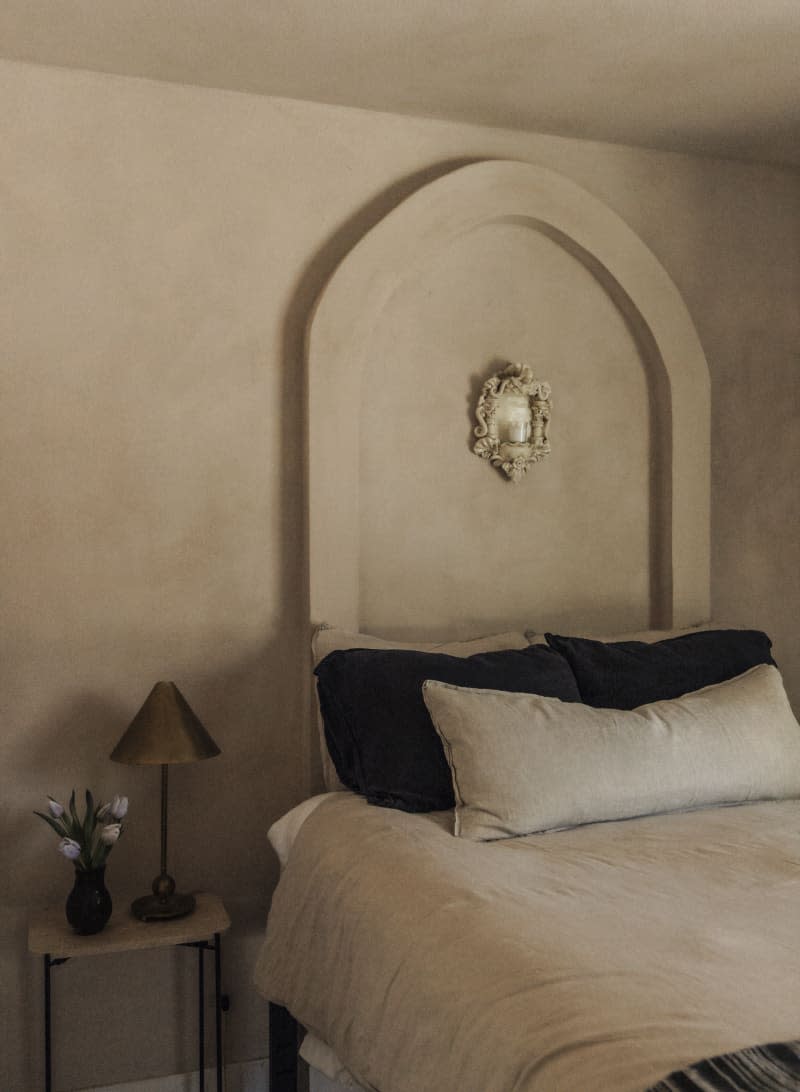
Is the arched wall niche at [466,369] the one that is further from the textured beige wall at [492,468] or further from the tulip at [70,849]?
the tulip at [70,849]

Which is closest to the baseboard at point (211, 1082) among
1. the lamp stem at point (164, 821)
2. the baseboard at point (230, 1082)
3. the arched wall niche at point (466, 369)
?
the baseboard at point (230, 1082)

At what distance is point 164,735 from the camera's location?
8.43ft

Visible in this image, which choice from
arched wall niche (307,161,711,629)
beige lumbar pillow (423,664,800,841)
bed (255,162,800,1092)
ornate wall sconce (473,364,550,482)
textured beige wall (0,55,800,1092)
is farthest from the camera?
ornate wall sconce (473,364,550,482)

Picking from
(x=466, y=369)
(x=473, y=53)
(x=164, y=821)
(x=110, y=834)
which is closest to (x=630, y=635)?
(x=466, y=369)

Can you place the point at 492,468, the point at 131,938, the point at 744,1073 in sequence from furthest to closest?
the point at 492,468
the point at 131,938
the point at 744,1073

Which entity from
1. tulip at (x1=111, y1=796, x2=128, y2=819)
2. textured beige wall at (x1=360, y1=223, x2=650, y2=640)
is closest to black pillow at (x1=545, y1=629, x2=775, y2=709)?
textured beige wall at (x1=360, y1=223, x2=650, y2=640)

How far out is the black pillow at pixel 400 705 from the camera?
8.13 feet

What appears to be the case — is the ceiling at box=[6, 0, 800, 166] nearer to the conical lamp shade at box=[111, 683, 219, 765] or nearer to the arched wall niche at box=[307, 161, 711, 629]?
the arched wall niche at box=[307, 161, 711, 629]

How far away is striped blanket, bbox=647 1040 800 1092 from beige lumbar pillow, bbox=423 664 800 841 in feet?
3.43

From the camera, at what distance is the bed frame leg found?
8.34ft

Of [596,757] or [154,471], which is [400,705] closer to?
[596,757]

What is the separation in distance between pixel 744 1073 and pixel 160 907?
1.73 metres

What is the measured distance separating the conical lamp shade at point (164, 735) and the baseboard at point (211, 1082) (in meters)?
0.91

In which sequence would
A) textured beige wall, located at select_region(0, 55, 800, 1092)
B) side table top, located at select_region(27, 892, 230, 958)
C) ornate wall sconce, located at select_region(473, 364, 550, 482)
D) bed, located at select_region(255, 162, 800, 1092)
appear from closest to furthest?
bed, located at select_region(255, 162, 800, 1092)
side table top, located at select_region(27, 892, 230, 958)
textured beige wall, located at select_region(0, 55, 800, 1092)
ornate wall sconce, located at select_region(473, 364, 550, 482)
